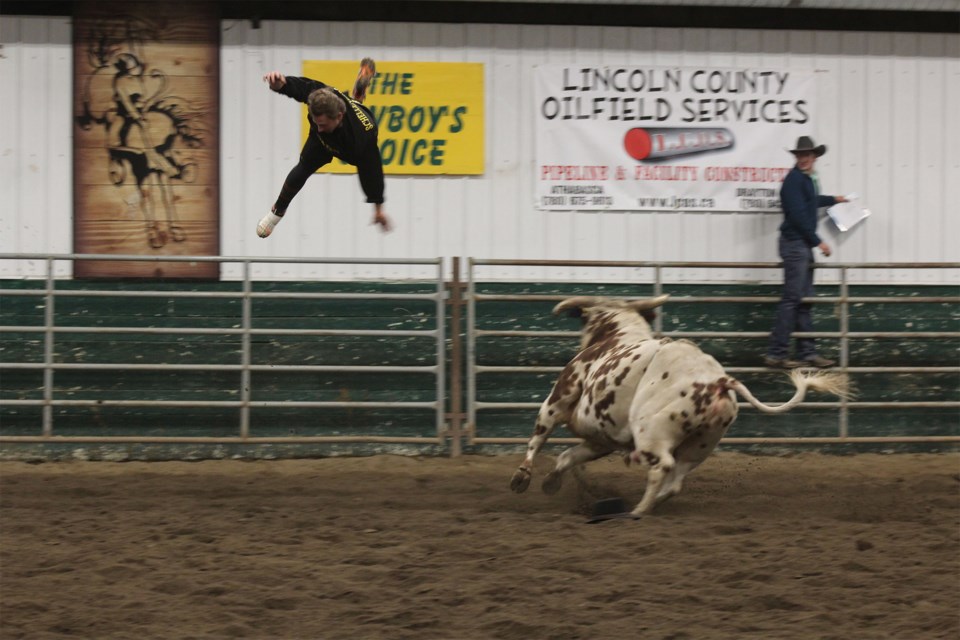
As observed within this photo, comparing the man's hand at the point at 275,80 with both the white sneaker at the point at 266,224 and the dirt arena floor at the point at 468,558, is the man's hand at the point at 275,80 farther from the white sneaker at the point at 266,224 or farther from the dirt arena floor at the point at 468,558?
the dirt arena floor at the point at 468,558

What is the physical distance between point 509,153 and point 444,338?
→ 5.53 feet

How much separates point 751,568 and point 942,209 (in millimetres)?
5783

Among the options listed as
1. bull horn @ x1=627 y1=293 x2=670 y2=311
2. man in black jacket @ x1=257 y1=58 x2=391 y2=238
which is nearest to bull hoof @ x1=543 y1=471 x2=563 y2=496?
bull horn @ x1=627 y1=293 x2=670 y2=311

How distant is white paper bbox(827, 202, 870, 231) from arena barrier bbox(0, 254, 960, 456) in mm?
391

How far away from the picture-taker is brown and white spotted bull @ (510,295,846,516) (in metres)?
5.89

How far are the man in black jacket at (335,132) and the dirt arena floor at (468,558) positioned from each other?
1.81 metres

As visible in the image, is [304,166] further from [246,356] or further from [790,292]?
[790,292]

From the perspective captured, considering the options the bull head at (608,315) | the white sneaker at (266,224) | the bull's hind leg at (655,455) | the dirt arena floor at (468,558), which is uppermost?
the white sneaker at (266,224)

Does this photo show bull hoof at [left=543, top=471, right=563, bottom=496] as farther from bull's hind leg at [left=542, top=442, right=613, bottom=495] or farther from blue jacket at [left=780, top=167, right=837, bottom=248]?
blue jacket at [left=780, top=167, right=837, bottom=248]

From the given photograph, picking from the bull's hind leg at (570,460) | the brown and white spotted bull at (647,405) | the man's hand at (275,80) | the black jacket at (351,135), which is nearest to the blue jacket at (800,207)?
the brown and white spotted bull at (647,405)

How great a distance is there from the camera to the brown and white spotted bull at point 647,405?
5.89m

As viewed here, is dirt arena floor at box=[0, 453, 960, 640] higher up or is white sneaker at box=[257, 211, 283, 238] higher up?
white sneaker at box=[257, 211, 283, 238]

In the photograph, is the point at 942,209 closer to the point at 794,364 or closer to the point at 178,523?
the point at 794,364

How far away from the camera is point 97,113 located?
8.79 m
